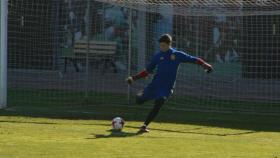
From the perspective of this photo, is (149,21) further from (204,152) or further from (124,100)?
(204,152)

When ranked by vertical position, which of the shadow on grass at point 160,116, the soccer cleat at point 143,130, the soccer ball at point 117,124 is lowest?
the shadow on grass at point 160,116

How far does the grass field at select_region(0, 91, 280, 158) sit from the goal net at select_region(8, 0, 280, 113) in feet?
7.07

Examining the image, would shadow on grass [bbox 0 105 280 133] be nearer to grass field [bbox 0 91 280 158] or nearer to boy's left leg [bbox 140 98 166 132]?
grass field [bbox 0 91 280 158]

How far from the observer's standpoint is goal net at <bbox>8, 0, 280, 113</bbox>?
19.4m

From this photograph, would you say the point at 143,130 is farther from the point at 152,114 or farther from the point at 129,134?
the point at 129,134

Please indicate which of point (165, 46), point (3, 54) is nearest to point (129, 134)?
point (165, 46)

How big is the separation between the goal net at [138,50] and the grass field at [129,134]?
7.07 feet

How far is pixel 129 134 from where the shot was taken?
40.0ft

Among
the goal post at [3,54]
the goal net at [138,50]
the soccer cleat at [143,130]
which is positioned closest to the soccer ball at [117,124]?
the soccer cleat at [143,130]

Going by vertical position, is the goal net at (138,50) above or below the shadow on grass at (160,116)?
above

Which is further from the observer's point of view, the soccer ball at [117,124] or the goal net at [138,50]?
the goal net at [138,50]

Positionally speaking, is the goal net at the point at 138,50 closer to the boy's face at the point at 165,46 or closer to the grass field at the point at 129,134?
the grass field at the point at 129,134

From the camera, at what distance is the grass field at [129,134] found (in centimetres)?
990

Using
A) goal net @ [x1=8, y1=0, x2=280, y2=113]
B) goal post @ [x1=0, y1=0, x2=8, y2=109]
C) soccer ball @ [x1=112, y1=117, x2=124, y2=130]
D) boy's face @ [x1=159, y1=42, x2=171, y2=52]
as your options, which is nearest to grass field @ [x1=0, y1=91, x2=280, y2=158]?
soccer ball @ [x1=112, y1=117, x2=124, y2=130]
